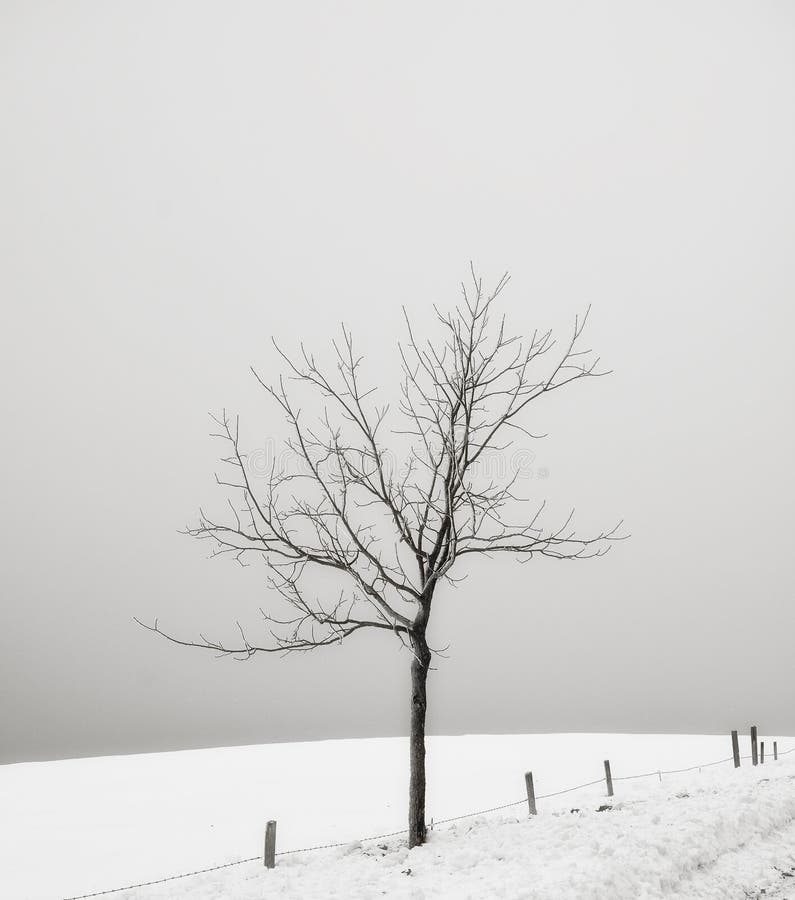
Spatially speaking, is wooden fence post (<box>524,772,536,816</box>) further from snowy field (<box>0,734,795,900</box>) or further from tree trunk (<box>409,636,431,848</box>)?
tree trunk (<box>409,636,431,848</box>)

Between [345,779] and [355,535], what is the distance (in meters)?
28.6

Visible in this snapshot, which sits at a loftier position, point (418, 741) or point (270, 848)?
point (418, 741)

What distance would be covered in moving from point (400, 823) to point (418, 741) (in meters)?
14.9

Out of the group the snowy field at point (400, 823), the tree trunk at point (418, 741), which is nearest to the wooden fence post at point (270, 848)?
the snowy field at point (400, 823)

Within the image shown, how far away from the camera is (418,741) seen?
478 inches

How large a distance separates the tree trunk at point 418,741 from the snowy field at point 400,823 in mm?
428

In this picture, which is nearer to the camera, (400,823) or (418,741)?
(418,741)

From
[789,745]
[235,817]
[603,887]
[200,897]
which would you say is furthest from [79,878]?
[789,745]

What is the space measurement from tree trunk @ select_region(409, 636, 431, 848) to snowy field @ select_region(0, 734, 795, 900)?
428mm

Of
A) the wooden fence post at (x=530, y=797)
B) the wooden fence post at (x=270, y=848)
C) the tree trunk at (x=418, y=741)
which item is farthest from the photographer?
the wooden fence post at (x=530, y=797)

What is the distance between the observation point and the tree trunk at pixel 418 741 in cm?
1188

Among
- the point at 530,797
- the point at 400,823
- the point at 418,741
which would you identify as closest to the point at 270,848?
the point at 418,741

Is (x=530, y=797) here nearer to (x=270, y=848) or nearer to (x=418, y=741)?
(x=418, y=741)

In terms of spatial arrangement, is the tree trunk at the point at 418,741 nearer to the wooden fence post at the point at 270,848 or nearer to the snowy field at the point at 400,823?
Result: the snowy field at the point at 400,823
